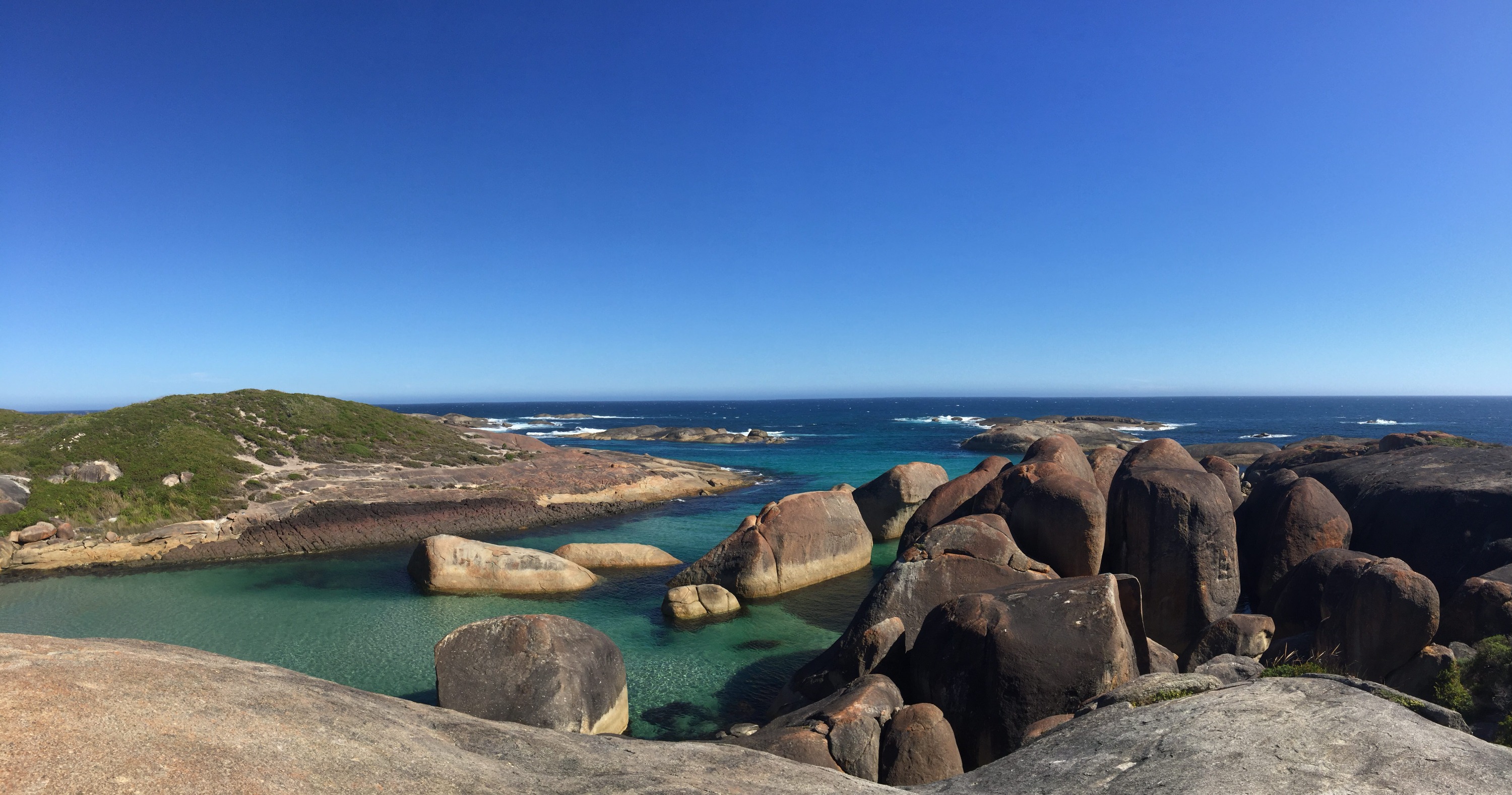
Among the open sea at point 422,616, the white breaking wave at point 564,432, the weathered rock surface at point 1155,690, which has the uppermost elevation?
the weathered rock surface at point 1155,690

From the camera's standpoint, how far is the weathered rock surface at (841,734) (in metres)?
9.25

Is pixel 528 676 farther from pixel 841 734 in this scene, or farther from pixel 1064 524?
pixel 1064 524

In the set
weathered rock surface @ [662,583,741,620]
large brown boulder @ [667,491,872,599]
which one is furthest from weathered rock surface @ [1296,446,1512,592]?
weathered rock surface @ [662,583,741,620]

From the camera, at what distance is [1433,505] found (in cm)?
1516

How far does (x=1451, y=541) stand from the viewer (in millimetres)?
14383

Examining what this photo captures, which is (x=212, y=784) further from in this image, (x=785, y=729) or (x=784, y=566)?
(x=784, y=566)

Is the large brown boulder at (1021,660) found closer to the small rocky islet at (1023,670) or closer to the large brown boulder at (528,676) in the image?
the small rocky islet at (1023,670)

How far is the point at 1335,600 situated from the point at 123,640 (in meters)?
17.7

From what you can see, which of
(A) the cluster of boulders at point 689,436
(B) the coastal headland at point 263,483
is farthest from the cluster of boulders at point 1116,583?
(A) the cluster of boulders at point 689,436

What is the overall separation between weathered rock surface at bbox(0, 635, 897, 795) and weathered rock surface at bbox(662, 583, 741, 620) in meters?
11.8

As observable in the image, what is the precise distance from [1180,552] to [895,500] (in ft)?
44.8

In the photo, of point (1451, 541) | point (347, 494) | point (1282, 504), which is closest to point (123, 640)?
point (1282, 504)

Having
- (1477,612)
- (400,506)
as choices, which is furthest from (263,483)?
(1477,612)

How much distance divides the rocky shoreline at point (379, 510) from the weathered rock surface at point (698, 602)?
1529 cm
